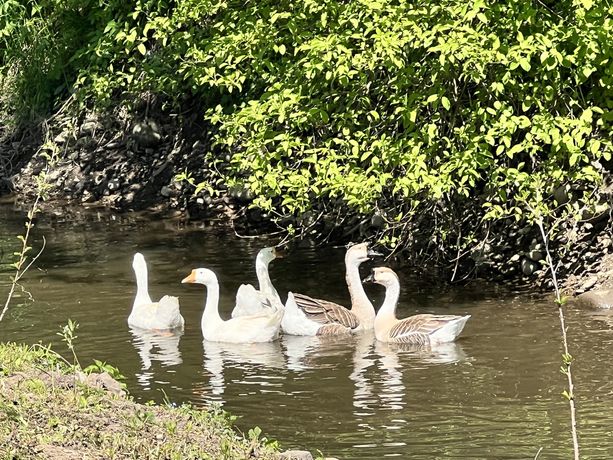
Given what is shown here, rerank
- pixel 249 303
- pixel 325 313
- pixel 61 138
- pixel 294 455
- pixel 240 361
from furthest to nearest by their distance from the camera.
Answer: pixel 61 138, pixel 249 303, pixel 325 313, pixel 240 361, pixel 294 455

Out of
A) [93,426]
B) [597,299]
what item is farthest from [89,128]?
[93,426]

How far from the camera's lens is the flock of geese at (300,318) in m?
12.9

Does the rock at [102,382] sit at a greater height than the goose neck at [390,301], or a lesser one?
lesser

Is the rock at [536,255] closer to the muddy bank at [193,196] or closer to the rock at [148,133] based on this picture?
the muddy bank at [193,196]

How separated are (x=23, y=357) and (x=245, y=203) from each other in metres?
10.9

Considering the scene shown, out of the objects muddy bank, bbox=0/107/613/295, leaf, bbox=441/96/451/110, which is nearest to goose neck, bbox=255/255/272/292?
muddy bank, bbox=0/107/613/295

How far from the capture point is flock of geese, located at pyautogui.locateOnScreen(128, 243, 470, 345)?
1289 cm

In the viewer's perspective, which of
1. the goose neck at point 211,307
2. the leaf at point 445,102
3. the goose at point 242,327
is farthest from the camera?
the goose neck at point 211,307

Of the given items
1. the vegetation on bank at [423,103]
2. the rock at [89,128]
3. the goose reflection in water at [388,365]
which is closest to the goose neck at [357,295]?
the goose reflection in water at [388,365]

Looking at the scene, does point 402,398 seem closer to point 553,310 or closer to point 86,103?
point 553,310

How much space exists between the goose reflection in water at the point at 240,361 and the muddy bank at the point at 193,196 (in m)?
3.01

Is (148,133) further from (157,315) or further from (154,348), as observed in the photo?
(154,348)

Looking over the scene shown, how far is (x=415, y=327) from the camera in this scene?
42.4 ft

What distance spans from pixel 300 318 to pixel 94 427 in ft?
19.7
